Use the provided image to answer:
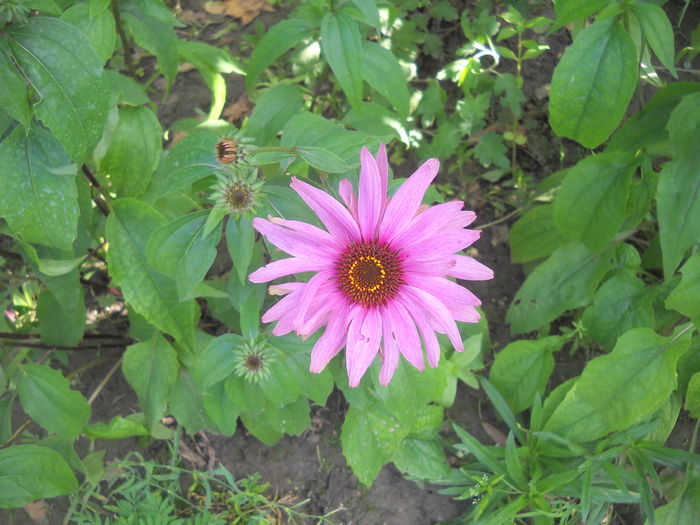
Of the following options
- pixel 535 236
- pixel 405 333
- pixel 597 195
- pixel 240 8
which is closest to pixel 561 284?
pixel 535 236

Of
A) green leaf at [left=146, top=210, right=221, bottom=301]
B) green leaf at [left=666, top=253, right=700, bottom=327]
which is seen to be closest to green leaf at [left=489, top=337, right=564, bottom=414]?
green leaf at [left=666, top=253, right=700, bottom=327]

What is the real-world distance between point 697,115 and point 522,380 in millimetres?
861

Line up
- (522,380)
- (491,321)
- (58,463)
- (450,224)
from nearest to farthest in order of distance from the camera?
(450,224) < (58,463) < (522,380) < (491,321)

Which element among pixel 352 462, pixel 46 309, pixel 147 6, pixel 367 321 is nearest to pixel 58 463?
pixel 46 309

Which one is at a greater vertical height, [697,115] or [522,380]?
[697,115]

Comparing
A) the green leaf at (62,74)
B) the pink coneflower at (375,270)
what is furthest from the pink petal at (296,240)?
the green leaf at (62,74)

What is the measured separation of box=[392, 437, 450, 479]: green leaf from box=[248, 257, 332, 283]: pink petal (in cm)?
92

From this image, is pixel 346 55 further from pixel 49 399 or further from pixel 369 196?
pixel 49 399

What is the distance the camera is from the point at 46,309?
165cm

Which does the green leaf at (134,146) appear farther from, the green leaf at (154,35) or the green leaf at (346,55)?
the green leaf at (346,55)

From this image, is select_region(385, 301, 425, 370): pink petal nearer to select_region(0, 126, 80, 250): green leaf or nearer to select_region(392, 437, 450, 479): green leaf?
select_region(0, 126, 80, 250): green leaf

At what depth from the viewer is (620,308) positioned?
64.9 inches

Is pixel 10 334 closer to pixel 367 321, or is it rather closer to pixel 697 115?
pixel 367 321

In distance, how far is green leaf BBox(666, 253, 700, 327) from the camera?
4.11 ft
